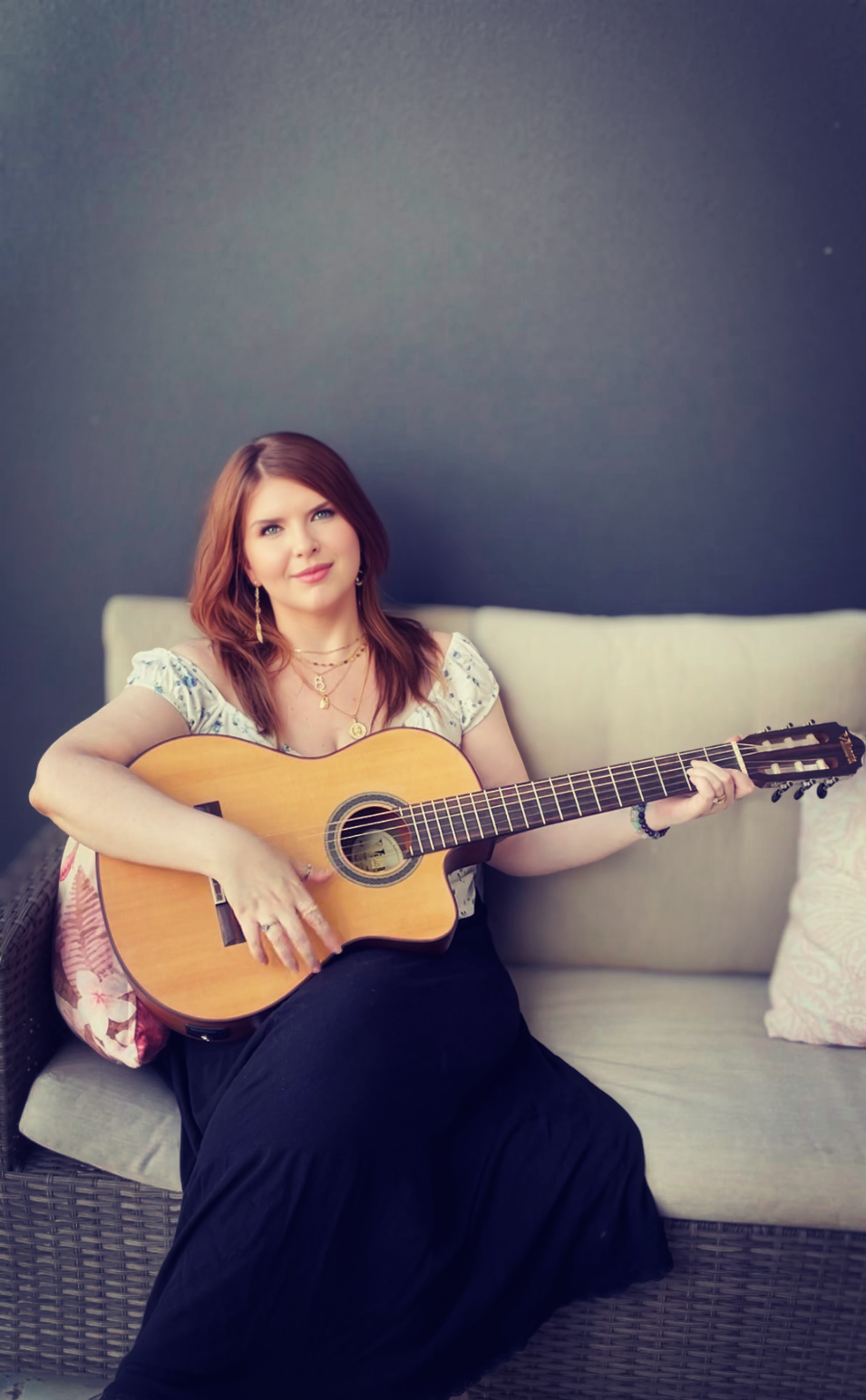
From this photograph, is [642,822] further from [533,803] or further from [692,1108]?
[692,1108]

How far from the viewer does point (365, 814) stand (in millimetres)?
1497

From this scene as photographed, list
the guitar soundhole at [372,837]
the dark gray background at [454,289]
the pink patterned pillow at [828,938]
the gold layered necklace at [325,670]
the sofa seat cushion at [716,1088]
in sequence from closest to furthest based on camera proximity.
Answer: the sofa seat cushion at [716,1088] < the guitar soundhole at [372,837] < the pink patterned pillow at [828,938] < the gold layered necklace at [325,670] < the dark gray background at [454,289]

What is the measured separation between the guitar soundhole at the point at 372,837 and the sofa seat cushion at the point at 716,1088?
0.42 m

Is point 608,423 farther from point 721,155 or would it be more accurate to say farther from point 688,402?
point 721,155

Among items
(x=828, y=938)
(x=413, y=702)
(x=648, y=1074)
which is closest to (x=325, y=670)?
(x=413, y=702)

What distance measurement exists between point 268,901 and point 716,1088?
0.73 m

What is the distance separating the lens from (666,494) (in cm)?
203

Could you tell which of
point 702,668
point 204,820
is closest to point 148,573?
point 204,820

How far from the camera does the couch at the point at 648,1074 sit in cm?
135

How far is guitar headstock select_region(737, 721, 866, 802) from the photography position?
1.48m

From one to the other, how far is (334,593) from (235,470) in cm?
27

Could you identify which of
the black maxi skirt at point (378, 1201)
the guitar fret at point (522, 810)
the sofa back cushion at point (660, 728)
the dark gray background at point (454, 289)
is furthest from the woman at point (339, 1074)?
the dark gray background at point (454, 289)

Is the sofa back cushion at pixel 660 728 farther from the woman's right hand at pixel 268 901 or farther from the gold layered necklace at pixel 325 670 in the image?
the woman's right hand at pixel 268 901

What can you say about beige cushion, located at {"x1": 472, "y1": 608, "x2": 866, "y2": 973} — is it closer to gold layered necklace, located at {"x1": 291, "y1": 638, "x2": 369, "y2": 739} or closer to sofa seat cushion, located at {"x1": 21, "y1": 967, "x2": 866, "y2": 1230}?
sofa seat cushion, located at {"x1": 21, "y1": 967, "x2": 866, "y2": 1230}
